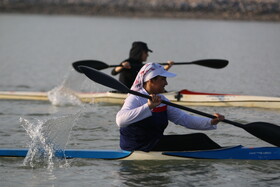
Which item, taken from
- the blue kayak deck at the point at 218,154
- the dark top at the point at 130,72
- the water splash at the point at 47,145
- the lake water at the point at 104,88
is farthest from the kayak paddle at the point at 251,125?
the dark top at the point at 130,72

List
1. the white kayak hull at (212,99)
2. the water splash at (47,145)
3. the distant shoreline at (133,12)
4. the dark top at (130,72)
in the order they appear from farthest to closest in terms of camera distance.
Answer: the distant shoreline at (133,12) → the white kayak hull at (212,99) → the dark top at (130,72) → the water splash at (47,145)

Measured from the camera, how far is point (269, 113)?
14586 mm

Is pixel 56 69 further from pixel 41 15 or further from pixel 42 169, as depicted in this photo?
pixel 41 15

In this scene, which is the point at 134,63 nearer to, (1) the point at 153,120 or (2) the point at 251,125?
(2) the point at 251,125

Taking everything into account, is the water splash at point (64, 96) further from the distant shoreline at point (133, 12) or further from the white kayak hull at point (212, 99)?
the distant shoreline at point (133, 12)

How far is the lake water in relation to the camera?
32.2 feet

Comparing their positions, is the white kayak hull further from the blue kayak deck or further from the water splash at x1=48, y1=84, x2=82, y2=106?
the blue kayak deck

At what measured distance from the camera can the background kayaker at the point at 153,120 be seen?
9.23 metres

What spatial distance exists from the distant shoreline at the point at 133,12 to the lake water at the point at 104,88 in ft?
2.05

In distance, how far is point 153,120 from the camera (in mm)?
9586

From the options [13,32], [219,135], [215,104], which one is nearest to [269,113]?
[215,104]

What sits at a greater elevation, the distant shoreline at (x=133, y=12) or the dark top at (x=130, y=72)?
the distant shoreline at (x=133, y=12)

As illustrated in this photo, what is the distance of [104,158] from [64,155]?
20.7 inches

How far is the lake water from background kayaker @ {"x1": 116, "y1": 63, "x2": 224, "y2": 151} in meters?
0.26
